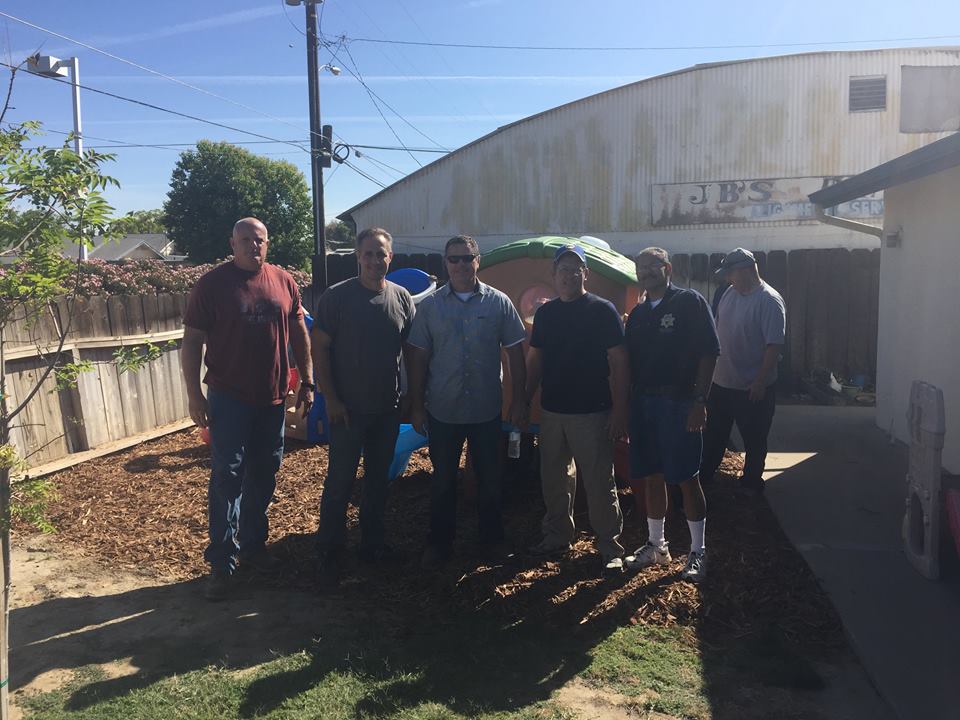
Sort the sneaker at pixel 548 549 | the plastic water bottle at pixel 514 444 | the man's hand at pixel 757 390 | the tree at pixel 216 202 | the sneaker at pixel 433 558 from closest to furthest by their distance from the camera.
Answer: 1. the sneaker at pixel 433 558
2. the sneaker at pixel 548 549
3. the plastic water bottle at pixel 514 444
4. the man's hand at pixel 757 390
5. the tree at pixel 216 202

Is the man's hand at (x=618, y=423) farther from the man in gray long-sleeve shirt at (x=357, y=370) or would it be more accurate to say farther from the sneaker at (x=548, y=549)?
the man in gray long-sleeve shirt at (x=357, y=370)

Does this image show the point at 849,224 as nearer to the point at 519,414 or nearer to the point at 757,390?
the point at 757,390

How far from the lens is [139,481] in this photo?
6.25 metres

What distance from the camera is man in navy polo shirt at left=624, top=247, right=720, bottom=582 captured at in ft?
12.9

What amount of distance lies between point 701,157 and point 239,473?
16351mm

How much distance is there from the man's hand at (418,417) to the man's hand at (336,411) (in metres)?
0.38

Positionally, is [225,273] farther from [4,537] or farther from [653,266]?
[653,266]

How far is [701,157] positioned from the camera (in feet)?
59.1

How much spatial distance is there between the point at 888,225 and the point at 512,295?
15.0 ft

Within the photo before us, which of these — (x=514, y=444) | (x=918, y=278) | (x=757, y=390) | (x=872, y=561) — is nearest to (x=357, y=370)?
(x=514, y=444)

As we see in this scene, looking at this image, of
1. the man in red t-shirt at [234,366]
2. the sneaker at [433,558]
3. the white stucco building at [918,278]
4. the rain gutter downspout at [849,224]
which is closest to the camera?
the man in red t-shirt at [234,366]

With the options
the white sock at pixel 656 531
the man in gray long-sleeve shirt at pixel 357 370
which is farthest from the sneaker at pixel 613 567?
the man in gray long-sleeve shirt at pixel 357 370

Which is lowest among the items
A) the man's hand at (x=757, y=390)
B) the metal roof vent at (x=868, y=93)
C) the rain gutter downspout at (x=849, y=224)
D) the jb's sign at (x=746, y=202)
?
the man's hand at (x=757, y=390)

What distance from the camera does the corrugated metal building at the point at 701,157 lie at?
17172 mm
